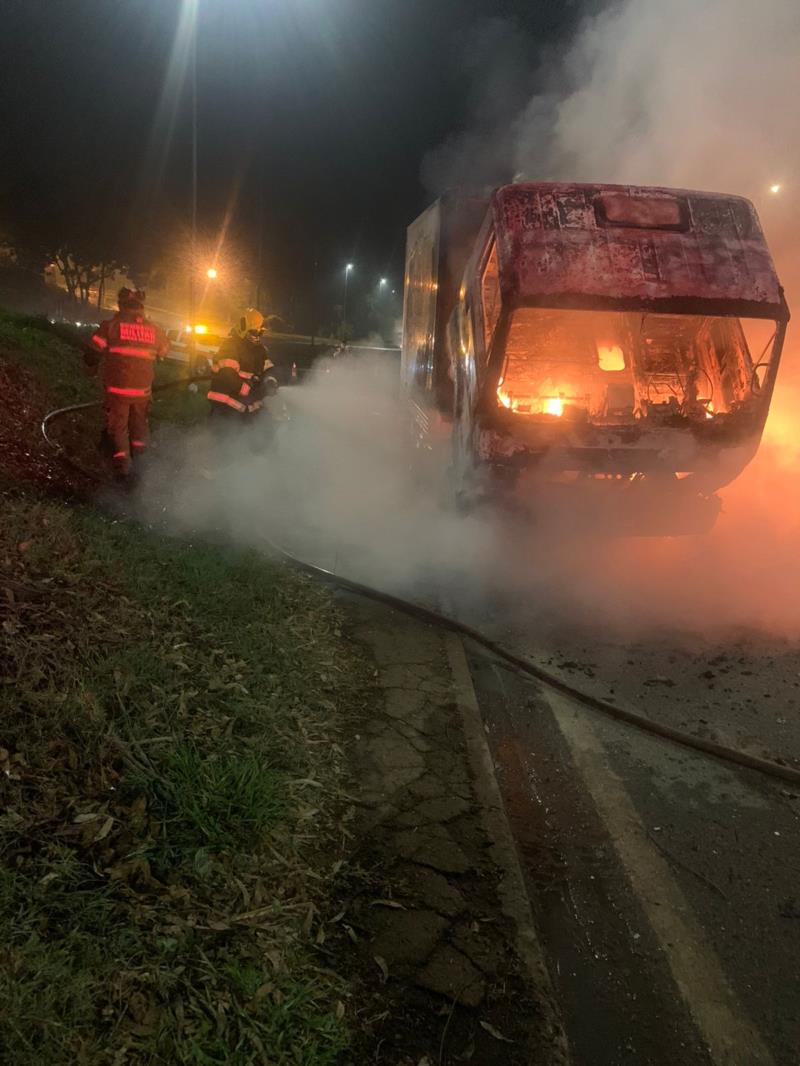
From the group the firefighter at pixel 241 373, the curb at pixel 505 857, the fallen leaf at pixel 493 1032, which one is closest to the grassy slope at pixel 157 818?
the fallen leaf at pixel 493 1032

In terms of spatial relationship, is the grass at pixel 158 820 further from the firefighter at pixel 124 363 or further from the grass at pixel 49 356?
the grass at pixel 49 356

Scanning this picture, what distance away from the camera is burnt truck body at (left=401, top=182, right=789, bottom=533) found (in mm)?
5410

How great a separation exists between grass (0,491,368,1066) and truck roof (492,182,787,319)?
340 centimetres

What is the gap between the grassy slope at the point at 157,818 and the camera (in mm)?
1890

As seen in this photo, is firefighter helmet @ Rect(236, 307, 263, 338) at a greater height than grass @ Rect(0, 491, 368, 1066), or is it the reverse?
firefighter helmet @ Rect(236, 307, 263, 338)

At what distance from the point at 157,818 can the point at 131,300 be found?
565 centimetres

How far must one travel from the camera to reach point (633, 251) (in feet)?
18.0

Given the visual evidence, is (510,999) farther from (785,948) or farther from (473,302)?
(473,302)

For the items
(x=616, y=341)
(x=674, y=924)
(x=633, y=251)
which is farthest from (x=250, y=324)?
(x=674, y=924)

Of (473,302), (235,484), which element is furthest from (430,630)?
(235,484)

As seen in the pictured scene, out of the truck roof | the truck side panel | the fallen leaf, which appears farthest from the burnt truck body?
the fallen leaf

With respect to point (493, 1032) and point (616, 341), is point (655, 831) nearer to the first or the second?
point (493, 1032)

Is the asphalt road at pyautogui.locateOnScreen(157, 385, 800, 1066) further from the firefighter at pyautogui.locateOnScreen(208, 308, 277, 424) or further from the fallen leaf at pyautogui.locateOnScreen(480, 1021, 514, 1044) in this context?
the firefighter at pyautogui.locateOnScreen(208, 308, 277, 424)

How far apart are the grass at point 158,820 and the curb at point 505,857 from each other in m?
0.65
